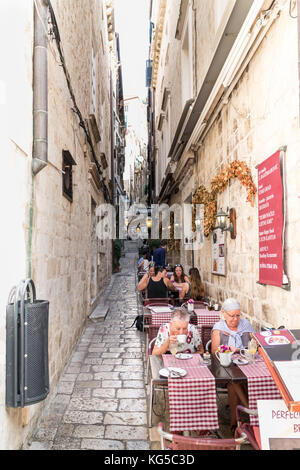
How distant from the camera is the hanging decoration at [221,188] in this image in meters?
4.43

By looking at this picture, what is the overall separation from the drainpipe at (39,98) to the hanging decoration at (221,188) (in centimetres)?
250

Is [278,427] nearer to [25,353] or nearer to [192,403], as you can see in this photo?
[192,403]

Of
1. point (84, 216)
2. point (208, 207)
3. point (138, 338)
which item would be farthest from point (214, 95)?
point (138, 338)

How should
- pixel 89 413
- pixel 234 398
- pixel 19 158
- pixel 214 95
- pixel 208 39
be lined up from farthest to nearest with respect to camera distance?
pixel 208 39 → pixel 214 95 → pixel 89 413 → pixel 234 398 → pixel 19 158

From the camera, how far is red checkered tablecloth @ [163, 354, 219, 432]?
2.59 meters

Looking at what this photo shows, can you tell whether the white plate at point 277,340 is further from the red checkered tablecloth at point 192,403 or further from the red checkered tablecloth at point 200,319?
the red checkered tablecloth at point 200,319

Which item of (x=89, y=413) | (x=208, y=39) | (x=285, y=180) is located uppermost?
(x=208, y=39)

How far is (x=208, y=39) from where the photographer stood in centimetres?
646

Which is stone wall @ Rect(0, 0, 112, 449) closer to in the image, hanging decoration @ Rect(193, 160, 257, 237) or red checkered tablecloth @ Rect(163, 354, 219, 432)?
red checkered tablecloth @ Rect(163, 354, 219, 432)

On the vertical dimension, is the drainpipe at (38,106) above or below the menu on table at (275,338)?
above

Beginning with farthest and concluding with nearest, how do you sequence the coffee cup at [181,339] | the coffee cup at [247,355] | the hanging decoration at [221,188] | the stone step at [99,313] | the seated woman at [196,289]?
the stone step at [99,313] < the seated woman at [196,289] < the hanging decoration at [221,188] < the coffee cup at [181,339] < the coffee cup at [247,355]

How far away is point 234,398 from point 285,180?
2.12 meters

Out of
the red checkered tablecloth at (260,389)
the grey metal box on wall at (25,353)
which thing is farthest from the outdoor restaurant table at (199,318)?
the grey metal box on wall at (25,353)
